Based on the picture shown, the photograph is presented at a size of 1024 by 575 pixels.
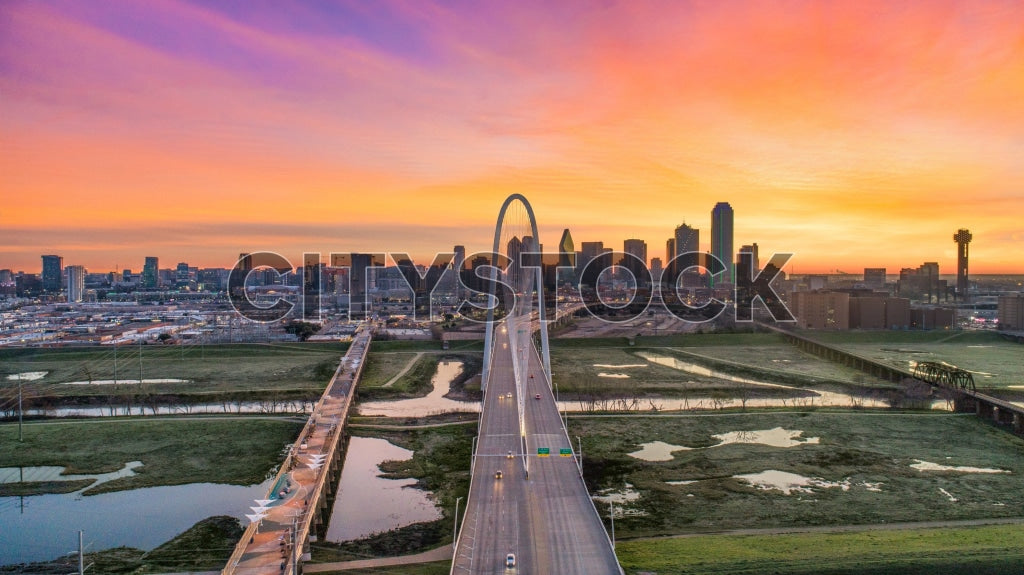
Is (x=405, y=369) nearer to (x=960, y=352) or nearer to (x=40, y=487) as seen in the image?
(x=40, y=487)

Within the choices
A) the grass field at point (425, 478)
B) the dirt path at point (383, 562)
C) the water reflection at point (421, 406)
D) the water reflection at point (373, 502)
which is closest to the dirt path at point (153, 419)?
the water reflection at point (421, 406)

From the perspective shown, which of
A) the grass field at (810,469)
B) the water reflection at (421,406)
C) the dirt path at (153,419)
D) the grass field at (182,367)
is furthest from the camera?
the grass field at (182,367)

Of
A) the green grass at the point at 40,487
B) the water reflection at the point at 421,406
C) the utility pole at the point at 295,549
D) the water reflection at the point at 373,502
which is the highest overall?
the utility pole at the point at 295,549

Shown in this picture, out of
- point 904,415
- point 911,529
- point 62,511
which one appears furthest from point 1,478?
point 904,415

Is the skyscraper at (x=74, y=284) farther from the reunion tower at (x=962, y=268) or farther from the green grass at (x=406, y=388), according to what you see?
the reunion tower at (x=962, y=268)

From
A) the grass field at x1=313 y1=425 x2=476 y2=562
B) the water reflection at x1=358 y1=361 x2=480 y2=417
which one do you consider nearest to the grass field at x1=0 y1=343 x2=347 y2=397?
the water reflection at x1=358 y1=361 x2=480 y2=417

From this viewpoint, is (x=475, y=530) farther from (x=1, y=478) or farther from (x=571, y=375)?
(x=571, y=375)
